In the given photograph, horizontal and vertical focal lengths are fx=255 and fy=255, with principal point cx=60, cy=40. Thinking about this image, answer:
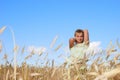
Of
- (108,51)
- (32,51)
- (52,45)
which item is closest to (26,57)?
(32,51)

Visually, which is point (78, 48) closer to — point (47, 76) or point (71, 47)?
point (71, 47)

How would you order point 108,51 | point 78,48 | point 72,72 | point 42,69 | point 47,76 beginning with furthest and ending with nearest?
1. point 78,48
2. point 42,69
3. point 72,72
4. point 47,76
5. point 108,51

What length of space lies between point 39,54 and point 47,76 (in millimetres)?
267

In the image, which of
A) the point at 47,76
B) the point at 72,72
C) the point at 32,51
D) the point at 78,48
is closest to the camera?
the point at 32,51

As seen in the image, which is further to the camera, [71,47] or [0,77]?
[71,47]

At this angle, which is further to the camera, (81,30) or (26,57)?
(81,30)

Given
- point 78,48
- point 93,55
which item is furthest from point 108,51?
point 78,48

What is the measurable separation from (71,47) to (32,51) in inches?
109

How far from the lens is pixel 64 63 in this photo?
8.71ft

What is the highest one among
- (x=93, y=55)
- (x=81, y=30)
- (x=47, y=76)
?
(x=81, y=30)

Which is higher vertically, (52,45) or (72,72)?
(52,45)

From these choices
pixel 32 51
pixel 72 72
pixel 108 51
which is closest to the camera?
pixel 108 51

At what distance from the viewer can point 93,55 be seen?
2500mm

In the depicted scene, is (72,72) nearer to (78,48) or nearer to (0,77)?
(0,77)
